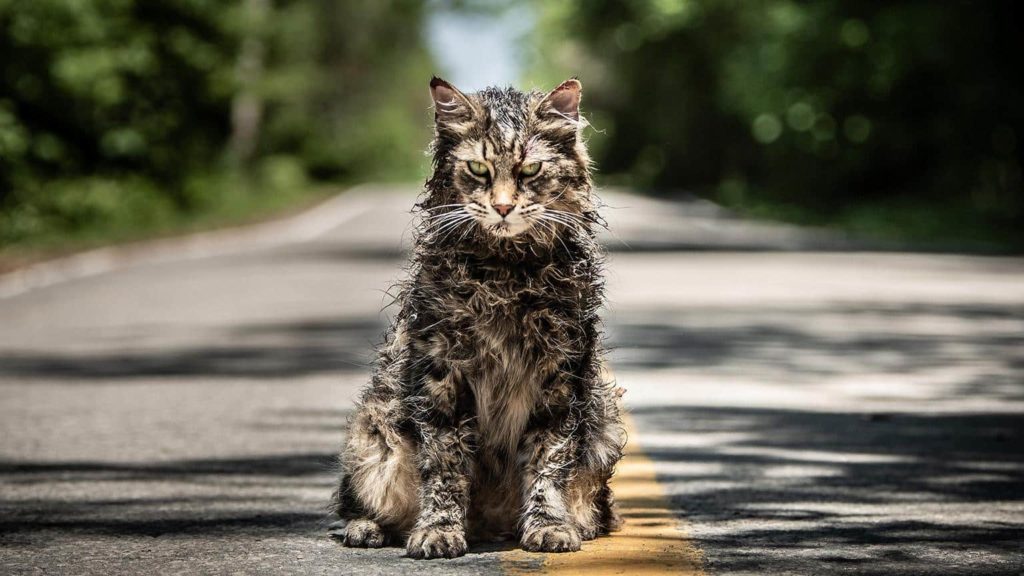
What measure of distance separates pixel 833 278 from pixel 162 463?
43.1 ft

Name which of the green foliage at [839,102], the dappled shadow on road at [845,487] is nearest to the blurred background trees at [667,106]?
the green foliage at [839,102]

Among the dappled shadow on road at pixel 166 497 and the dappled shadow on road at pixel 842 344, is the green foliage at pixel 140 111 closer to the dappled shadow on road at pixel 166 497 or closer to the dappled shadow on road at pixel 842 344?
the dappled shadow on road at pixel 842 344

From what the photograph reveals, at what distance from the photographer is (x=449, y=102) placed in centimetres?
521

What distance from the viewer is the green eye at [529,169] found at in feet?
16.9

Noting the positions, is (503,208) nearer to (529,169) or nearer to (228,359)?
(529,169)

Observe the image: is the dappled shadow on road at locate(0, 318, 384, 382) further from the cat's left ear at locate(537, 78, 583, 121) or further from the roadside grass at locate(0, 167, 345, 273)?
the roadside grass at locate(0, 167, 345, 273)

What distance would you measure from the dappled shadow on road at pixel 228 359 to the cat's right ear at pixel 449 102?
5.52 meters

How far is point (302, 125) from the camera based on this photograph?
71500mm

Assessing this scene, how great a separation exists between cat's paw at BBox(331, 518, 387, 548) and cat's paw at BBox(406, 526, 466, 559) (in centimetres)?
23

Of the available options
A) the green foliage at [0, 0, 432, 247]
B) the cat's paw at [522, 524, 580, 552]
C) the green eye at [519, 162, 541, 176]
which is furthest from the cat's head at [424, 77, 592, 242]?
the green foliage at [0, 0, 432, 247]

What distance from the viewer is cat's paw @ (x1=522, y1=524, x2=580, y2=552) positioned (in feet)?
17.3

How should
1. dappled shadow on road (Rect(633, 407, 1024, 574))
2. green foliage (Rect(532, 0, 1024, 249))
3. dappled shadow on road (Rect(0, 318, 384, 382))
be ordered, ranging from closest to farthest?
dappled shadow on road (Rect(633, 407, 1024, 574))
dappled shadow on road (Rect(0, 318, 384, 382))
green foliage (Rect(532, 0, 1024, 249))

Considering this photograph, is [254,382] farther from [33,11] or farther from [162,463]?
[33,11]

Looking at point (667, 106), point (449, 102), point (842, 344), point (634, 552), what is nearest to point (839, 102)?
point (667, 106)
